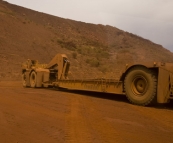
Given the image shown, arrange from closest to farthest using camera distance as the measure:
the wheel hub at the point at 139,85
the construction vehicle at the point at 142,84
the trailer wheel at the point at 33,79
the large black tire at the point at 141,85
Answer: the construction vehicle at the point at 142,84, the large black tire at the point at 141,85, the wheel hub at the point at 139,85, the trailer wheel at the point at 33,79

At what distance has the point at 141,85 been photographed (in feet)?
26.5

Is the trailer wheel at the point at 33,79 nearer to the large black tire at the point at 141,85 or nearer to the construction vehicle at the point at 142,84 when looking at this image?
the construction vehicle at the point at 142,84

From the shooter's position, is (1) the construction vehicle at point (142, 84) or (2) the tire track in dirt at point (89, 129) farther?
(1) the construction vehicle at point (142, 84)

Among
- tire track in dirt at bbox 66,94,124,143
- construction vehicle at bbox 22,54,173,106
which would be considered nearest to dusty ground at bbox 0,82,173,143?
tire track in dirt at bbox 66,94,124,143

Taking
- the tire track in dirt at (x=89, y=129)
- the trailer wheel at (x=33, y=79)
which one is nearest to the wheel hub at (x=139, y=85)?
the tire track in dirt at (x=89, y=129)

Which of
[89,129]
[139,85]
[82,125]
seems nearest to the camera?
[89,129]

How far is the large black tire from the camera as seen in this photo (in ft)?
24.3

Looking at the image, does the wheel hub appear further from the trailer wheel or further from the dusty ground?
the trailer wheel

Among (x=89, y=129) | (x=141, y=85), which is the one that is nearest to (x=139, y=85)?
(x=141, y=85)

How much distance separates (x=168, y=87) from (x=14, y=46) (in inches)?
1068

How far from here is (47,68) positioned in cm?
1392

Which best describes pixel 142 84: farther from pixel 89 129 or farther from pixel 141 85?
pixel 89 129

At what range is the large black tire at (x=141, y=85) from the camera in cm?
741

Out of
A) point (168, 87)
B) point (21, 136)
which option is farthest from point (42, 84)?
point (21, 136)
